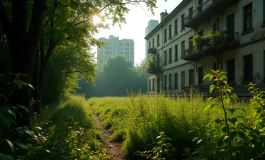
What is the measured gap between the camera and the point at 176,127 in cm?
521

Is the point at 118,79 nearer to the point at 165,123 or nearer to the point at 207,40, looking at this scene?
the point at 207,40

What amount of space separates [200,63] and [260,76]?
25.3 ft

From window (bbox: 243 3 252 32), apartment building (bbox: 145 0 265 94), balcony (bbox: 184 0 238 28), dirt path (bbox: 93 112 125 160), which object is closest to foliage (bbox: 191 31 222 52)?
apartment building (bbox: 145 0 265 94)

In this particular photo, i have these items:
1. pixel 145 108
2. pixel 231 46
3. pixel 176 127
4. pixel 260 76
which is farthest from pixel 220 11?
pixel 176 127

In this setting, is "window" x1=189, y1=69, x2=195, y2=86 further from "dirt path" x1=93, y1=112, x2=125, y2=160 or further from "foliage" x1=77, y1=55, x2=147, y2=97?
"foliage" x1=77, y1=55, x2=147, y2=97

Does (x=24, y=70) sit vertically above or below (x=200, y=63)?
below

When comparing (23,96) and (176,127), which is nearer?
(23,96)

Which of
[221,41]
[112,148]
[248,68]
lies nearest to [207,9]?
[221,41]

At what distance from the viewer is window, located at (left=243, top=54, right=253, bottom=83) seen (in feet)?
46.4

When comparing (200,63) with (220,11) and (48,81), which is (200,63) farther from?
(48,81)

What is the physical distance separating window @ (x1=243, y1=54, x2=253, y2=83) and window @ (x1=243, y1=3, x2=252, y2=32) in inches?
72.5

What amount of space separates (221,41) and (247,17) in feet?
7.09

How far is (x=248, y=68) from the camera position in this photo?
14453 millimetres

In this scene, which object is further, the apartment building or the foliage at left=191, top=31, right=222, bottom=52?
the foliage at left=191, top=31, right=222, bottom=52
